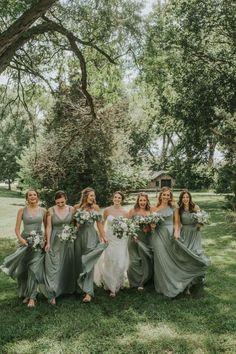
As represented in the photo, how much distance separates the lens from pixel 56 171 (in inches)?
995

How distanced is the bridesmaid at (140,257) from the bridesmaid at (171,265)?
27 centimetres

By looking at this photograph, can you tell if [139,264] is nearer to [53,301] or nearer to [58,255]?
[58,255]

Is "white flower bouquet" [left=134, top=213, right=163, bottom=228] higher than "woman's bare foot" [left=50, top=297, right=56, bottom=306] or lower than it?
higher

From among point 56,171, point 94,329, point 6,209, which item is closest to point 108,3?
point 94,329

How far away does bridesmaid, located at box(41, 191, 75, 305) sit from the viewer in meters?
8.24

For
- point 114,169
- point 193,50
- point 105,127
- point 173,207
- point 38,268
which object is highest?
point 193,50

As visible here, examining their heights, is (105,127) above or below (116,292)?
above

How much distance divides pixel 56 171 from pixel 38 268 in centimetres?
1746

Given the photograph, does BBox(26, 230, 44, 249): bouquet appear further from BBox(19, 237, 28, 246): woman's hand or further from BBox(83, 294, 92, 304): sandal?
BBox(83, 294, 92, 304): sandal

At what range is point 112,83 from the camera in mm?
14766

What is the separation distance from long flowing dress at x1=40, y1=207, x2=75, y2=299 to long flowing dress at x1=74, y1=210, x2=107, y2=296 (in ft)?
0.50

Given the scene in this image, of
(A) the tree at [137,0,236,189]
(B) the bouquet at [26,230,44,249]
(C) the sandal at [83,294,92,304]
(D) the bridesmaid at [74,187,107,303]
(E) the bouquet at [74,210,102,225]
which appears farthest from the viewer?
(A) the tree at [137,0,236,189]

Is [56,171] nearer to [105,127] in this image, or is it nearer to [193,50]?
[105,127]

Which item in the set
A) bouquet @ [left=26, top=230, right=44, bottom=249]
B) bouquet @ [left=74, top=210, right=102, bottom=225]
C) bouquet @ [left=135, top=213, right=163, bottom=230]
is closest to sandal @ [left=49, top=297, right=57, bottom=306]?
bouquet @ [left=26, top=230, right=44, bottom=249]
